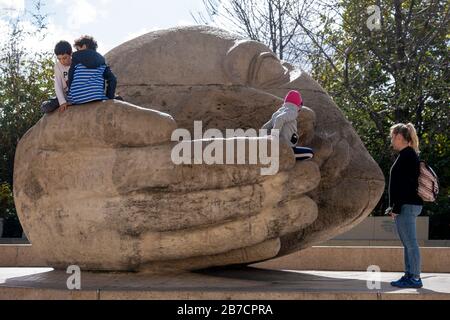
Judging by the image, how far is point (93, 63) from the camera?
27.0 ft

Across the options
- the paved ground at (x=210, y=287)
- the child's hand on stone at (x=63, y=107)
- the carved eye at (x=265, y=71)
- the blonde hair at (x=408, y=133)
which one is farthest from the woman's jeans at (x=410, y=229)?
the child's hand on stone at (x=63, y=107)

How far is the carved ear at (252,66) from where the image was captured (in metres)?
9.08

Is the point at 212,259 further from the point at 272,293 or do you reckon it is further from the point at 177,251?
the point at 272,293

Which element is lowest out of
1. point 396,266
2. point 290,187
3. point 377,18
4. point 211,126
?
point 396,266

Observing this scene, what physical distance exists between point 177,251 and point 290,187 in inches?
47.5

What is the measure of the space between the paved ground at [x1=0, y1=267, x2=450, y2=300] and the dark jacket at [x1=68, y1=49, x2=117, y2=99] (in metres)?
1.81

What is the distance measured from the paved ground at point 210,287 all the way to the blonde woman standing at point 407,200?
29 centimetres

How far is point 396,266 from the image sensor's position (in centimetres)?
1166

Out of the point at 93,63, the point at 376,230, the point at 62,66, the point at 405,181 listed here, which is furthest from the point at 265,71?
the point at 376,230

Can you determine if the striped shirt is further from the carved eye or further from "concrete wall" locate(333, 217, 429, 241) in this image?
"concrete wall" locate(333, 217, 429, 241)

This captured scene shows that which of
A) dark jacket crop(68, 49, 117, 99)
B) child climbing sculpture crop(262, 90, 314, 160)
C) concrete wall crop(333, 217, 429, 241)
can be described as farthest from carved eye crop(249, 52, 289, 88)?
concrete wall crop(333, 217, 429, 241)

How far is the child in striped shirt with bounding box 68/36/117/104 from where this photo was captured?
8211 mm

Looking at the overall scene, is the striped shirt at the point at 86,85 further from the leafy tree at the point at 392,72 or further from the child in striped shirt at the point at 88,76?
the leafy tree at the point at 392,72

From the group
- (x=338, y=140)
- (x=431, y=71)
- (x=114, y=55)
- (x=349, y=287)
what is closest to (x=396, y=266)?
(x=338, y=140)
